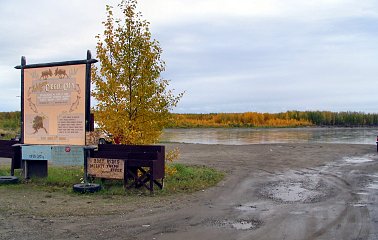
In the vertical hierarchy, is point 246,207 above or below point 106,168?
below

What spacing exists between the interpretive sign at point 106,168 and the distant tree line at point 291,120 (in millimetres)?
62961

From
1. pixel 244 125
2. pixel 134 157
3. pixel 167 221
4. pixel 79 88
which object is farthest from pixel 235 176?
pixel 244 125

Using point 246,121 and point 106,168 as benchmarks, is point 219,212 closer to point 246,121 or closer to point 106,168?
point 106,168

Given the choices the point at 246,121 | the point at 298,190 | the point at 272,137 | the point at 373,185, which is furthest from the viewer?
the point at 246,121

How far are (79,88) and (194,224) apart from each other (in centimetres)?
608

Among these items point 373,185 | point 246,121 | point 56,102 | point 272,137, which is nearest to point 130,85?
point 56,102

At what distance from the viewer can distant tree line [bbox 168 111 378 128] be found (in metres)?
77.9

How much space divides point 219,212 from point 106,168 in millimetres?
4225

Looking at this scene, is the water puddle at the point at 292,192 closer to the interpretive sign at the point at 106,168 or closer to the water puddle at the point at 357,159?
the interpretive sign at the point at 106,168

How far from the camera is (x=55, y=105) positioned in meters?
13.3

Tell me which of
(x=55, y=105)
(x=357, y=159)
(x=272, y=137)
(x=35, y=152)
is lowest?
(x=357, y=159)

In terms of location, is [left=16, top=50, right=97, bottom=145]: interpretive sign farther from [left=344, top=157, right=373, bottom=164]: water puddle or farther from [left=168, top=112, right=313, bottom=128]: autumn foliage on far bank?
[left=168, top=112, right=313, bottom=128]: autumn foliage on far bank

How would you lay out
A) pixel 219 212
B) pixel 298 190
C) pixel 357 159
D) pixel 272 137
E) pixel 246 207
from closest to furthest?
pixel 219 212
pixel 246 207
pixel 298 190
pixel 357 159
pixel 272 137

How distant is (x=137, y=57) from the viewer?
1402cm
